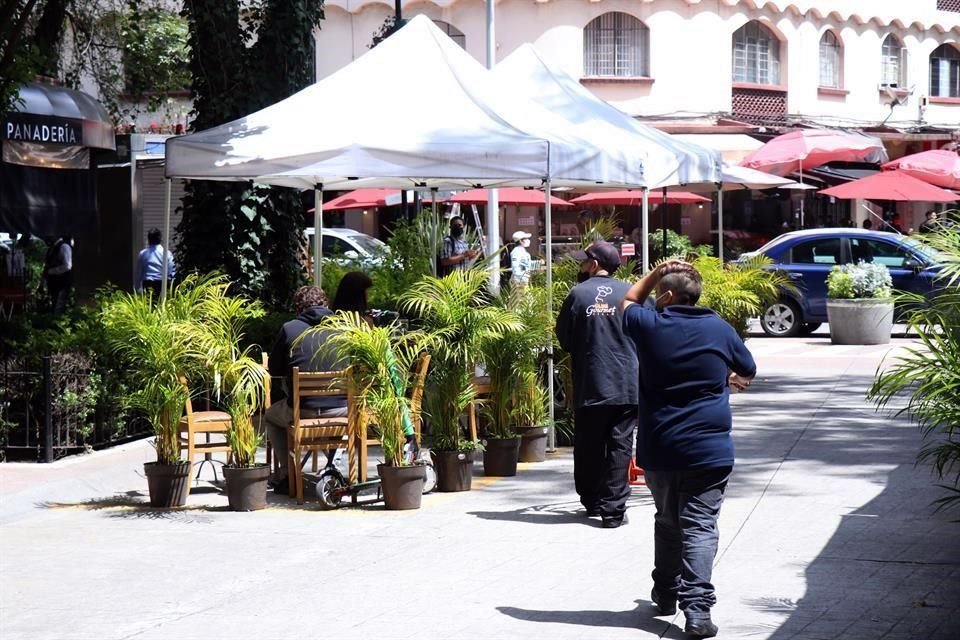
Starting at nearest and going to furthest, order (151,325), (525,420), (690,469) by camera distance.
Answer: (690,469) < (151,325) < (525,420)

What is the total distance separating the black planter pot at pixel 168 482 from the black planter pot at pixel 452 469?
70.8 inches

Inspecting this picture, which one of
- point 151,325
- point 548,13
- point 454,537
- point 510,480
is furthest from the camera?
point 548,13

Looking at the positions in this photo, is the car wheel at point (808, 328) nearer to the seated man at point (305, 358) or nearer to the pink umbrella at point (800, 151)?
the pink umbrella at point (800, 151)

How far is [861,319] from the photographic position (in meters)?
21.6

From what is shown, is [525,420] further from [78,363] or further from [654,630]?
[654,630]

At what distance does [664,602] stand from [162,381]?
449 cm

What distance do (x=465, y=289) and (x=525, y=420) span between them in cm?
177

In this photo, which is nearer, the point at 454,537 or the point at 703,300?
the point at 454,537

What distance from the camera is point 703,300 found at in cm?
1714

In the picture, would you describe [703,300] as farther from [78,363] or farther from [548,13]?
[548,13]

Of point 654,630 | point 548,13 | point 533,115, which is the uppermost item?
point 548,13

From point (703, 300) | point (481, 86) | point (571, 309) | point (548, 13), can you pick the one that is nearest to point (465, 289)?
point (571, 309)

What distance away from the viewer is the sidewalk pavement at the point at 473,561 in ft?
22.7

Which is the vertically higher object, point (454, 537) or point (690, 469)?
point (690, 469)
